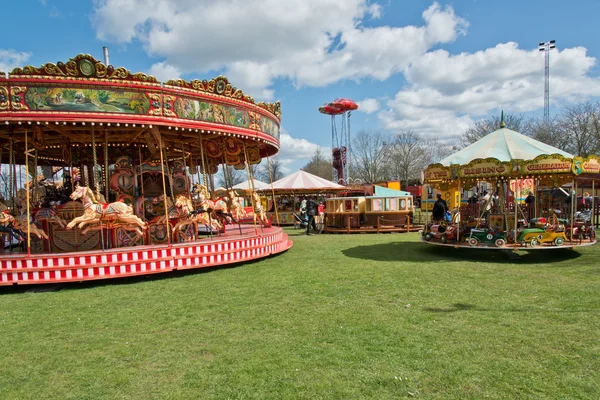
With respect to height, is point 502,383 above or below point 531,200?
below

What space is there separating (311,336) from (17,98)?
24.0 feet

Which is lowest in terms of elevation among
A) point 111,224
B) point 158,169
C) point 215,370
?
point 215,370

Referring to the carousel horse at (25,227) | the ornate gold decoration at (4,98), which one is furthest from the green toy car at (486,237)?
the ornate gold decoration at (4,98)

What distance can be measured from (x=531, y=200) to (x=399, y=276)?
942 centimetres

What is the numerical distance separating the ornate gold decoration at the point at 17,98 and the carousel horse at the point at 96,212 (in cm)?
191

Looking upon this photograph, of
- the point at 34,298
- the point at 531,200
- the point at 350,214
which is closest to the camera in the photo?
the point at 34,298

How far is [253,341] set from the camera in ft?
14.9

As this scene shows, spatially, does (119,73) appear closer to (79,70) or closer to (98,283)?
(79,70)

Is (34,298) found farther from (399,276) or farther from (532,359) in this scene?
(532,359)

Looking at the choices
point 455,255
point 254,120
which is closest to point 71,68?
point 254,120

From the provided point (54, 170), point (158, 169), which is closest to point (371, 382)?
point (158, 169)

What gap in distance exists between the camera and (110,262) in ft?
25.2

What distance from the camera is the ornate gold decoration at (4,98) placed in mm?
7312

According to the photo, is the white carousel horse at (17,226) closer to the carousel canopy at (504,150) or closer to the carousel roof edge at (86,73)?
the carousel roof edge at (86,73)
